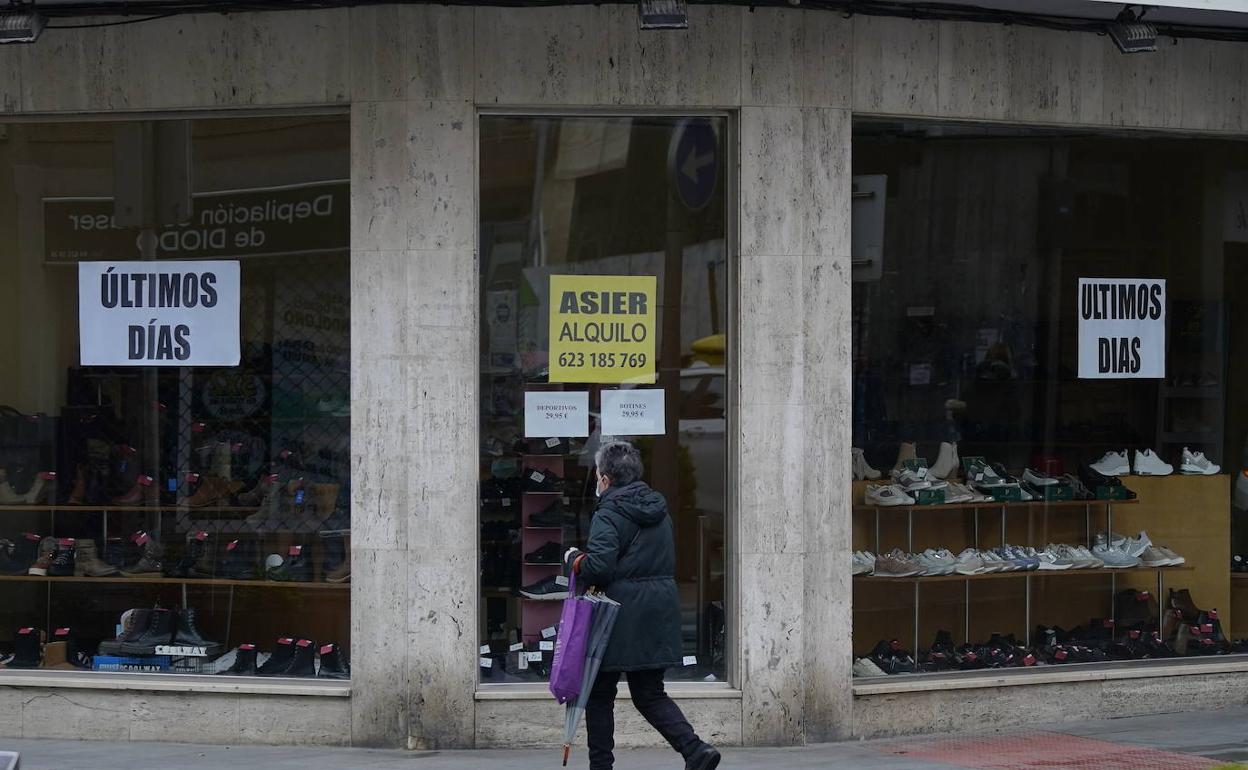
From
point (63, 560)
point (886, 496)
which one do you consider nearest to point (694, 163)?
point (886, 496)

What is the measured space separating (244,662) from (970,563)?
482cm

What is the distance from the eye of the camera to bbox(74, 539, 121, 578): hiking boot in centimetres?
946

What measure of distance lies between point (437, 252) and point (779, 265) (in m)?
2.06

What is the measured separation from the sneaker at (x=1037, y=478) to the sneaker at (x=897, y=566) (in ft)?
3.43

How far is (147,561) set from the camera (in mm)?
9422

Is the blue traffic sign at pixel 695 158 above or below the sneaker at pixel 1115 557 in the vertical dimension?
above

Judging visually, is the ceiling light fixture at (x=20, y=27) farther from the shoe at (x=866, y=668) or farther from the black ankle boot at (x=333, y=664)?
the shoe at (x=866, y=668)

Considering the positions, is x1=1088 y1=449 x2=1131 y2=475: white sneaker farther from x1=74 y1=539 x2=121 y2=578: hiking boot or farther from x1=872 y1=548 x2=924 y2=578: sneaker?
x1=74 y1=539 x2=121 y2=578: hiking boot

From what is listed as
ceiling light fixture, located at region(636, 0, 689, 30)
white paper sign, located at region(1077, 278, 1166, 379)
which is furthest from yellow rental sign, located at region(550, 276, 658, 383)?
white paper sign, located at region(1077, 278, 1166, 379)

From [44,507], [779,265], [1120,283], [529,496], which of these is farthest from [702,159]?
[44,507]

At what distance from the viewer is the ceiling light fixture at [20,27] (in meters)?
8.29

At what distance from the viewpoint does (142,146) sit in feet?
30.3

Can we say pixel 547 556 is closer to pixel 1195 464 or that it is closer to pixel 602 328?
pixel 602 328

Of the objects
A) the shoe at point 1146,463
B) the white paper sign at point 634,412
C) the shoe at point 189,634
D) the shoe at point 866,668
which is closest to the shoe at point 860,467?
the shoe at point 866,668
